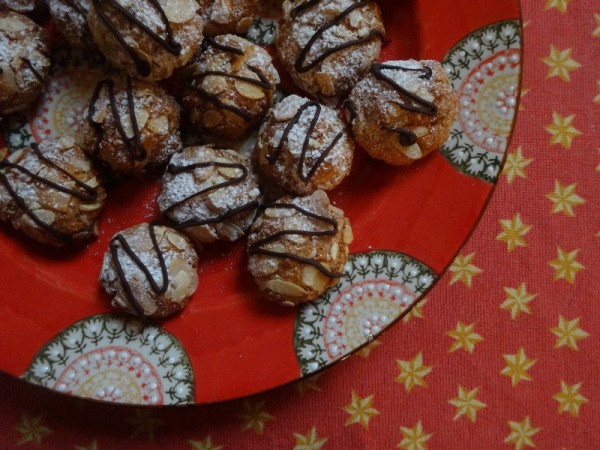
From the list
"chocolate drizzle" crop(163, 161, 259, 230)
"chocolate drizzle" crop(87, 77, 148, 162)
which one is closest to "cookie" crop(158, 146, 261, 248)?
"chocolate drizzle" crop(163, 161, 259, 230)

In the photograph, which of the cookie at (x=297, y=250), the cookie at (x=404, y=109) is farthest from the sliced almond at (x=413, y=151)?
the cookie at (x=297, y=250)

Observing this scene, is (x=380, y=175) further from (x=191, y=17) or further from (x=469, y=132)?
(x=191, y=17)

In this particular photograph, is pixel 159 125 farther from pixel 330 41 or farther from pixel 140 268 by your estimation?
pixel 330 41

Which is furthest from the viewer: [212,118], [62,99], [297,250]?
[62,99]

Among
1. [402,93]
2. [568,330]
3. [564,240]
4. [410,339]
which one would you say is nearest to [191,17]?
[402,93]

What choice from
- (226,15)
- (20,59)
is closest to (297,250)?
(226,15)

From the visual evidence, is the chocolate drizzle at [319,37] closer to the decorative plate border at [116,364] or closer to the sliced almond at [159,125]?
the sliced almond at [159,125]
